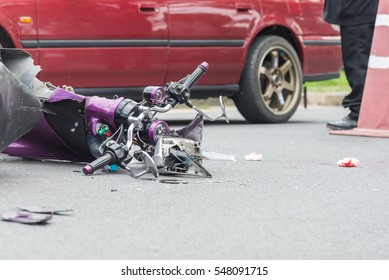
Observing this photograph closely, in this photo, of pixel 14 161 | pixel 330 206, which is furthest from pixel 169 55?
pixel 330 206

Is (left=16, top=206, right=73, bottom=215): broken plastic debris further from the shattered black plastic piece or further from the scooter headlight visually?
the scooter headlight

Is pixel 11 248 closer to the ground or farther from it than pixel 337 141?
farther from it

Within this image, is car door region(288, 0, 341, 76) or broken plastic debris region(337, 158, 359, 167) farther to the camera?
car door region(288, 0, 341, 76)

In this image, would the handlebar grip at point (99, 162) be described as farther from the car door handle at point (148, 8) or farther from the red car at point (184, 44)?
the car door handle at point (148, 8)

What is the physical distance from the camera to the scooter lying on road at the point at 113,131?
5891 mm

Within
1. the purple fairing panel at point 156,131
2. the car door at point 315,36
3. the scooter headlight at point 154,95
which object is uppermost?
the scooter headlight at point 154,95

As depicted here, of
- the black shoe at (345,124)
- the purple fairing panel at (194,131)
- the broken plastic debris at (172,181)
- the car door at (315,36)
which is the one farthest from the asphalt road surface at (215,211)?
the car door at (315,36)

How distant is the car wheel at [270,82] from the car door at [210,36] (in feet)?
0.54

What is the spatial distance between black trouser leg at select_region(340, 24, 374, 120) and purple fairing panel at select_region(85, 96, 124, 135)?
3.77 meters

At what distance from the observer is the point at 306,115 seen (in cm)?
1251

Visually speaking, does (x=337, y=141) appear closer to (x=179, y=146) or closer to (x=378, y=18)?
(x=378, y=18)

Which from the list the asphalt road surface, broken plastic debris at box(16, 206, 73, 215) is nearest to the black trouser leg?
the asphalt road surface

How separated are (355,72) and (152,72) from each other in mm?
1730

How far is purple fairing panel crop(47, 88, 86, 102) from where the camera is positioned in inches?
246
